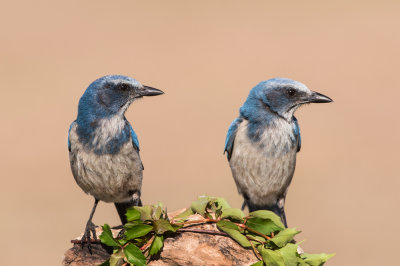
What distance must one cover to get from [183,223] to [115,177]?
124 cm

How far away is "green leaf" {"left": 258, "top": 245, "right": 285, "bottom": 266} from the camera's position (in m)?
4.75

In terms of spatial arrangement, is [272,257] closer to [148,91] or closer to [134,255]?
[134,255]

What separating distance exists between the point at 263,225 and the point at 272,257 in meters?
0.32

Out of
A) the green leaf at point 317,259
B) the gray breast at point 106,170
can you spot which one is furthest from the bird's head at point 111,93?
the green leaf at point 317,259

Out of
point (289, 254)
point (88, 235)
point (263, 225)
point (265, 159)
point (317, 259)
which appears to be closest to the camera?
point (289, 254)

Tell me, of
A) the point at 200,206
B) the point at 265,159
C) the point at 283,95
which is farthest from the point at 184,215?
the point at 283,95

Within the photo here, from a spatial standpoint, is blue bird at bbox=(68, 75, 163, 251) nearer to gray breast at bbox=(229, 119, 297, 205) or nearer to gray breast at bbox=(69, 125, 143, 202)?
gray breast at bbox=(69, 125, 143, 202)

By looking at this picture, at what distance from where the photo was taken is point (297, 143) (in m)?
6.34

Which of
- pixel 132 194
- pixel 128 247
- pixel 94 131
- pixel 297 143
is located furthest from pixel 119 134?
pixel 297 143

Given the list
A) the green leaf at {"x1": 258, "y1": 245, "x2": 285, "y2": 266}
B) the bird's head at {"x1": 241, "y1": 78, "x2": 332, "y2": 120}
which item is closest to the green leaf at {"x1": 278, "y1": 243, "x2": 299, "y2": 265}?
the green leaf at {"x1": 258, "y1": 245, "x2": 285, "y2": 266}

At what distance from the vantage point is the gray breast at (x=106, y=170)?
19.4 ft

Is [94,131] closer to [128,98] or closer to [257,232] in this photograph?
[128,98]

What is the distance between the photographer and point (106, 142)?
586cm

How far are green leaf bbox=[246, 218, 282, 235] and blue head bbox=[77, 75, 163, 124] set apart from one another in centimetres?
165
